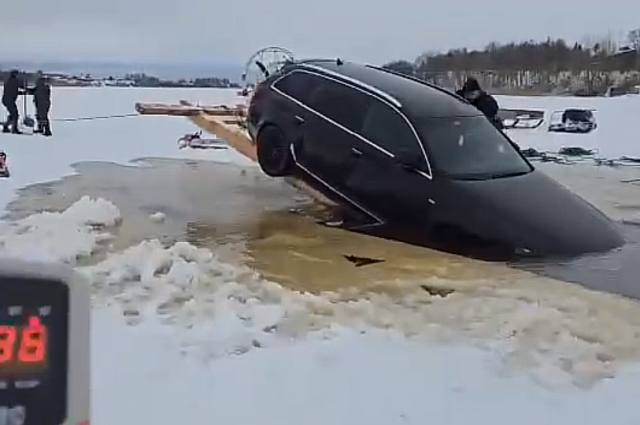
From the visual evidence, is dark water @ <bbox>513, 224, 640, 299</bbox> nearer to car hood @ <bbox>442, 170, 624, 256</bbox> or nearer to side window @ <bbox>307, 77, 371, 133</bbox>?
car hood @ <bbox>442, 170, 624, 256</bbox>

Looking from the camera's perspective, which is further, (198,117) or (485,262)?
(198,117)

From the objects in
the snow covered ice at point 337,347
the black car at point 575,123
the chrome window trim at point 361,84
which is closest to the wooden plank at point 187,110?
the black car at point 575,123

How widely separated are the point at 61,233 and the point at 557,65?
44.2 metres

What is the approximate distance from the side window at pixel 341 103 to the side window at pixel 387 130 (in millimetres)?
113

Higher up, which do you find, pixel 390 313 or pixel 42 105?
pixel 42 105

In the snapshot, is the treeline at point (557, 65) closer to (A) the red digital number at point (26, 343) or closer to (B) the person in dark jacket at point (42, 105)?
(B) the person in dark jacket at point (42, 105)

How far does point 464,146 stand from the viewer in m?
9.28

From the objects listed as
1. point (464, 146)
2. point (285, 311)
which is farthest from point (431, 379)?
point (464, 146)

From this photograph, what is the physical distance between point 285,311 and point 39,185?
24.0ft

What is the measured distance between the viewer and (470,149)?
930 cm

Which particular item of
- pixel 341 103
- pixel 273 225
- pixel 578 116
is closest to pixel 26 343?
pixel 273 225

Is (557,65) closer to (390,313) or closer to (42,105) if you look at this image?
(42,105)

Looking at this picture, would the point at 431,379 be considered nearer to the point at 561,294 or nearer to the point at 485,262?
the point at 561,294

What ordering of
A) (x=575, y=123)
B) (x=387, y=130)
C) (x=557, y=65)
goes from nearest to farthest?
(x=387, y=130) → (x=575, y=123) → (x=557, y=65)
